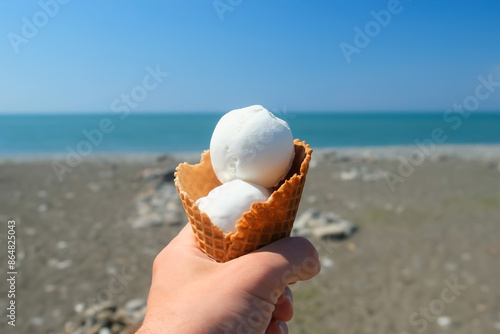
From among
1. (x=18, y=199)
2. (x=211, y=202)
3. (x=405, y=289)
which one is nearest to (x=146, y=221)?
(x=18, y=199)

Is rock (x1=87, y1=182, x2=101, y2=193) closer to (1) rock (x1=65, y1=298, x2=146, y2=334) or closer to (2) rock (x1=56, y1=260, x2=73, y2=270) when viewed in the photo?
(2) rock (x1=56, y1=260, x2=73, y2=270)

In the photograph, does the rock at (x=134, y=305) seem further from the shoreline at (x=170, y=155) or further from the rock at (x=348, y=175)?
the shoreline at (x=170, y=155)

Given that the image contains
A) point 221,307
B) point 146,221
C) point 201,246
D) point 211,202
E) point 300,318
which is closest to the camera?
point 221,307

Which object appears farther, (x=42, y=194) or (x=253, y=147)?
(x=42, y=194)

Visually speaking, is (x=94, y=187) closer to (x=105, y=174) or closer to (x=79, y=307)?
(x=105, y=174)

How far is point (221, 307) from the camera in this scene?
184cm

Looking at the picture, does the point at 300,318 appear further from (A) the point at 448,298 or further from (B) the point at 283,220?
(B) the point at 283,220

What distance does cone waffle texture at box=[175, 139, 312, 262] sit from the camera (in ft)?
7.10

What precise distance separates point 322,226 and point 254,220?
235 inches

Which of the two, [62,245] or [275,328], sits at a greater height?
[275,328]

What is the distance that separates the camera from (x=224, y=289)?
1901 millimetres

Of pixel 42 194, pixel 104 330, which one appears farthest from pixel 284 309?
pixel 42 194

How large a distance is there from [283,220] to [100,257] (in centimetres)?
545

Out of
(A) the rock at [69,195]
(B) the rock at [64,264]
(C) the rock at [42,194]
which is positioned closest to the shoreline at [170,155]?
(C) the rock at [42,194]
